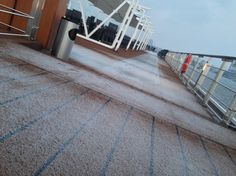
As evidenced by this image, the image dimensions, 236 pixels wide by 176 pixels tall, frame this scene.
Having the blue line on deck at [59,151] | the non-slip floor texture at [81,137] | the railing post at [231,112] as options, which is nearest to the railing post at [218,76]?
the railing post at [231,112]

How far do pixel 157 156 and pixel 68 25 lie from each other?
2.62 meters

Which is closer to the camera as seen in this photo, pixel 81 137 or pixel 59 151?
pixel 59 151

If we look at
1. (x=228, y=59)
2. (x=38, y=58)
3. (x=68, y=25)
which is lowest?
(x=38, y=58)

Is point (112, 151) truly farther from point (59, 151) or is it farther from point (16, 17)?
point (16, 17)

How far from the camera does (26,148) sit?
1251 mm

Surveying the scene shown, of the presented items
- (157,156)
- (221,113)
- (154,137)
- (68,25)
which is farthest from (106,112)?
(221,113)

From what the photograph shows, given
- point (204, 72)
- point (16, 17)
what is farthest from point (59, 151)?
point (204, 72)

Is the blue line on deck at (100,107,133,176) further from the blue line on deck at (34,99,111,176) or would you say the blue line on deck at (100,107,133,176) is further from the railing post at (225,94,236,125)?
the railing post at (225,94,236,125)

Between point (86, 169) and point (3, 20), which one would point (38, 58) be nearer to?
point (3, 20)

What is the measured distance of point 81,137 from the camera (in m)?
1.58

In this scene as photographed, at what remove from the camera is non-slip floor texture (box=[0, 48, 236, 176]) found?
1.25 m

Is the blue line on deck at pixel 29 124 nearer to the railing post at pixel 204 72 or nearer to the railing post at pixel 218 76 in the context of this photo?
the railing post at pixel 218 76

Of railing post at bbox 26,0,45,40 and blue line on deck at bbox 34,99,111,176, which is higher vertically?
railing post at bbox 26,0,45,40

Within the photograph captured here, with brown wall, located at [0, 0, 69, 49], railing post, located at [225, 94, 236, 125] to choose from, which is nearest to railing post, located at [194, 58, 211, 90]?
railing post, located at [225, 94, 236, 125]
